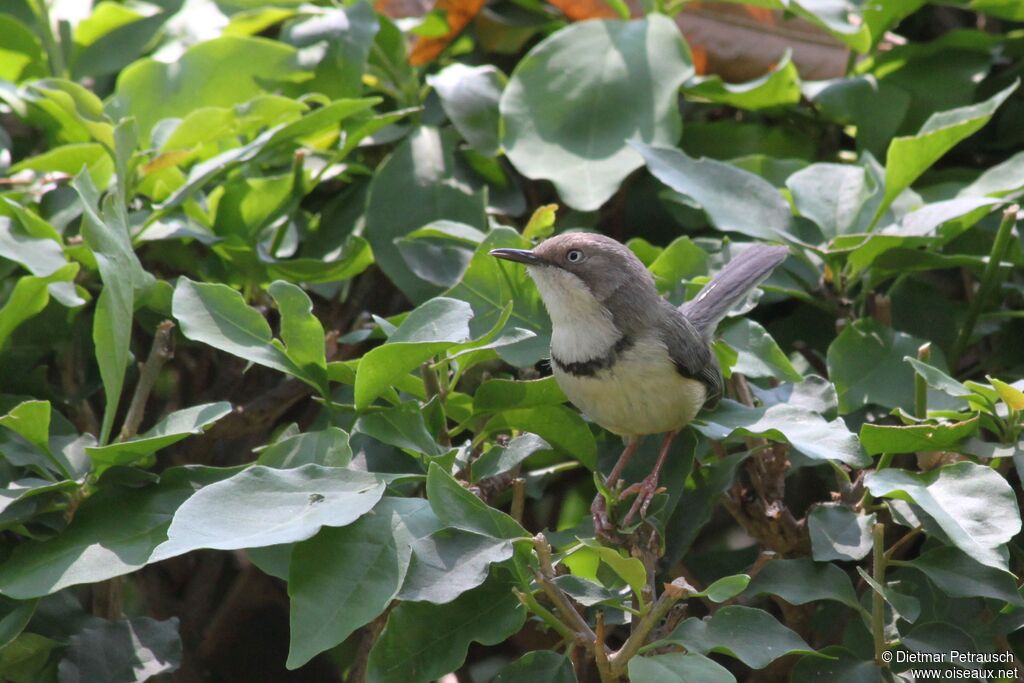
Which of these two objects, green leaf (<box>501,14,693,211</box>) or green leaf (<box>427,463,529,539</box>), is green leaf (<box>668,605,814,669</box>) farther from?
green leaf (<box>501,14,693,211</box>)

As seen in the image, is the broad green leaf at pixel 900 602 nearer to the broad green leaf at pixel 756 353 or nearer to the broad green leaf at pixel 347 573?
the broad green leaf at pixel 756 353

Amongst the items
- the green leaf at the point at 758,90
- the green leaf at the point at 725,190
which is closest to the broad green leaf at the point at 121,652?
the green leaf at the point at 725,190

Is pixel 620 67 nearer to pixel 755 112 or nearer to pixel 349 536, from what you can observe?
pixel 755 112

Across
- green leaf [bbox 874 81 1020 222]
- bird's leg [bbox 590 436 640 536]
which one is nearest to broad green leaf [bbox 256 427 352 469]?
bird's leg [bbox 590 436 640 536]

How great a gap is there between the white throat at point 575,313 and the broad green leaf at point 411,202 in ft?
1.00

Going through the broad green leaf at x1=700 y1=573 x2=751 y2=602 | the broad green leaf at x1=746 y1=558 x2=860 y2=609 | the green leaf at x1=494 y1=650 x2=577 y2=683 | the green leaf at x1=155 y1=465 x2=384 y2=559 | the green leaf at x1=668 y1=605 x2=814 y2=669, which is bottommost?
the broad green leaf at x1=746 y1=558 x2=860 y2=609

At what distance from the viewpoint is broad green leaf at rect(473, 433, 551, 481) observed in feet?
6.84

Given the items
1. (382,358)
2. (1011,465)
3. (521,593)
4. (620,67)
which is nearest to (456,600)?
(521,593)

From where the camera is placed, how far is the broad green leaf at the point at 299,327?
2203 millimetres

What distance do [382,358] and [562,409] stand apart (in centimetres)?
45

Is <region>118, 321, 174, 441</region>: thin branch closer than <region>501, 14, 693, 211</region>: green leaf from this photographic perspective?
Yes

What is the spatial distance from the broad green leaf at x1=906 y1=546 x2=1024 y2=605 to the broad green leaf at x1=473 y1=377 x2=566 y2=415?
802mm

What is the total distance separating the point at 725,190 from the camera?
2.70 metres

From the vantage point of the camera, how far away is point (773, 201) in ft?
8.89
